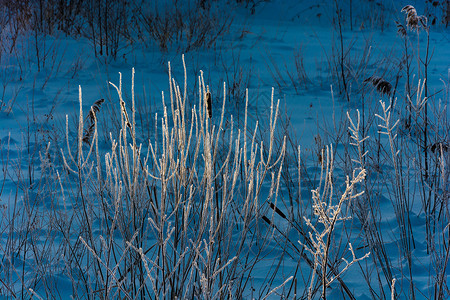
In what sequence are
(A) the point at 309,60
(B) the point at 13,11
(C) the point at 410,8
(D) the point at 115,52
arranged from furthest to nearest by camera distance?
(B) the point at 13,11
(A) the point at 309,60
(D) the point at 115,52
(C) the point at 410,8

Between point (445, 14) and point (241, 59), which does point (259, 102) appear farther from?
point (445, 14)

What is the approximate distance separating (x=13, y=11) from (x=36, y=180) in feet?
13.8

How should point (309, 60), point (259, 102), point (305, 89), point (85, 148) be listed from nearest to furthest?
point (85, 148)
point (259, 102)
point (305, 89)
point (309, 60)

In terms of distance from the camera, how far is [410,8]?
2607mm

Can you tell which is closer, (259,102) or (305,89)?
(259,102)

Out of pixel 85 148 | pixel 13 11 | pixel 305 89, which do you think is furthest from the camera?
pixel 13 11

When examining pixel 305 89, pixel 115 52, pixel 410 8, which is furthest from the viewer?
pixel 115 52

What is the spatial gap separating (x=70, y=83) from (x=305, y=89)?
7.90 feet

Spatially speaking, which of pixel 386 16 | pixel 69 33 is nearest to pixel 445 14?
pixel 386 16

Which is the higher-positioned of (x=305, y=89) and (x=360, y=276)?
(x=305, y=89)

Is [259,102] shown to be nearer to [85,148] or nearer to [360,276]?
[85,148]

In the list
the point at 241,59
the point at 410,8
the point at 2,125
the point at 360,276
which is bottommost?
the point at 360,276

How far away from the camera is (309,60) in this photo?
591cm

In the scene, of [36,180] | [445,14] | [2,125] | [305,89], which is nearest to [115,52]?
[2,125]
